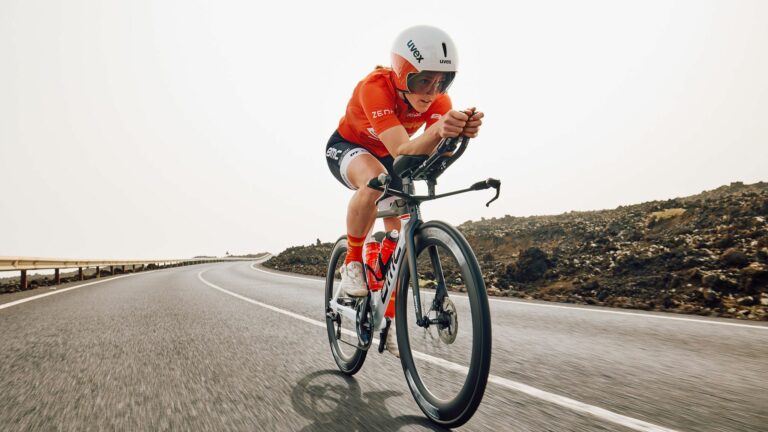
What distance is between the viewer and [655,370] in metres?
3.06

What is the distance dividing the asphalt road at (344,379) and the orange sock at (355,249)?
79 cm

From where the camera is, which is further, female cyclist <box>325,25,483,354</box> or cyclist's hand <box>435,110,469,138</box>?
female cyclist <box>325,25,483,354</box>

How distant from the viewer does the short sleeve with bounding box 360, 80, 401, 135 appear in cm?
271

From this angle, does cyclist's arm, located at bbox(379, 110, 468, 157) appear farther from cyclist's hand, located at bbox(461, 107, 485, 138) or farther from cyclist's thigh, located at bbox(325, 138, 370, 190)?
cyclist's thigh, located at bbox(325, 138, 370, 190)

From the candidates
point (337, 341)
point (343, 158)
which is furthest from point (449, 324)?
point (343, 158)

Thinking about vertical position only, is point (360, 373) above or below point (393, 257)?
below

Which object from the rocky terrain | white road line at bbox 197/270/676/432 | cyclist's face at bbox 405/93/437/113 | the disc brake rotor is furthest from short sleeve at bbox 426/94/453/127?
the rocky terrain

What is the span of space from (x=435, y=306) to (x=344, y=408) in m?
0.71

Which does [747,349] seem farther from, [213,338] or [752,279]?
[213,338]

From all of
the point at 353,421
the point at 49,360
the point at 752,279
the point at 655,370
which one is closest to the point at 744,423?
the point at 655,370

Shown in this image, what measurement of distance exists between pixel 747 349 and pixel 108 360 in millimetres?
5001

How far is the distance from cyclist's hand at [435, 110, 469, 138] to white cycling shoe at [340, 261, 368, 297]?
4.70ft

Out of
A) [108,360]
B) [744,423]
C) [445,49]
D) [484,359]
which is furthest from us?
[108,360]

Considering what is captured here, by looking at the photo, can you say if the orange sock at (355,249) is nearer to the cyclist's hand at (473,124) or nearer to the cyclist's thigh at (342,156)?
the cyclist's thigh at (342,156)
